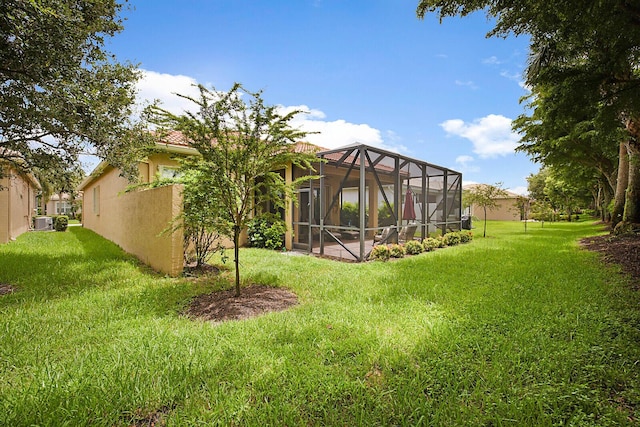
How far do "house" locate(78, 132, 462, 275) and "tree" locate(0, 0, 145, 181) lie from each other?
135 centimetres

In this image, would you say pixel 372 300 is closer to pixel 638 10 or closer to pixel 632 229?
pixel 638 10

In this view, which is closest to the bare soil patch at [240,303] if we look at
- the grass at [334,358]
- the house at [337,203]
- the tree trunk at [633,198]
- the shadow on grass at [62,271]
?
the grass at [334,358]

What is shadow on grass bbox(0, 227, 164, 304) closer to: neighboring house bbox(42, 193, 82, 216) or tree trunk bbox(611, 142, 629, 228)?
tree trunk bbox(611, 142, 629, 228)

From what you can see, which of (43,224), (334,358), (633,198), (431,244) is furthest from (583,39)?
(43,224)

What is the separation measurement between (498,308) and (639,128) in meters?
9.20

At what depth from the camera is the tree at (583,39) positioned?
409 centimetres

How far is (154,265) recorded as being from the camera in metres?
7.11

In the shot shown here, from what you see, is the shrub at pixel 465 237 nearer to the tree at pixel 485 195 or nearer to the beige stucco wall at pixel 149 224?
the tree at pixel 485 195

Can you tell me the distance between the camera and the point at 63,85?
18.2ft

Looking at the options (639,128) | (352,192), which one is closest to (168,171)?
(352,192)

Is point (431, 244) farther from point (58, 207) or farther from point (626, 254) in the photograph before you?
point (58, 207)

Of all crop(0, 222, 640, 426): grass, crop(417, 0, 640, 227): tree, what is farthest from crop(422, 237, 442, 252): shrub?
crop(417, 0, 640, 227): tree

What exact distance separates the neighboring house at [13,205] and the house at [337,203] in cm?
417

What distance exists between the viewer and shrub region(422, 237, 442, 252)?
1052cm
